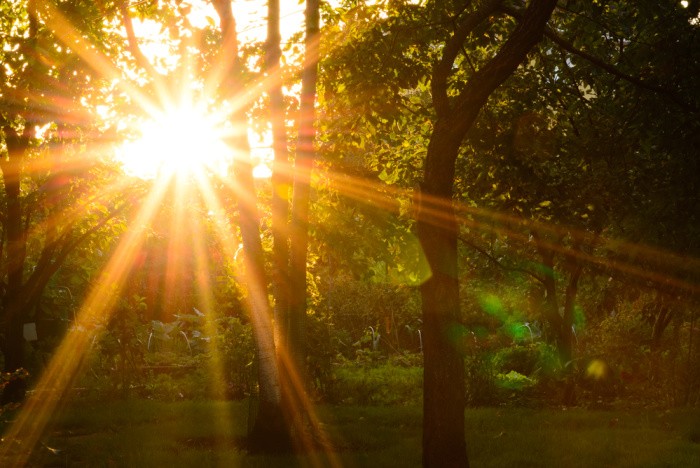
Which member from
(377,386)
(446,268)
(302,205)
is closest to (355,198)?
(302,205)

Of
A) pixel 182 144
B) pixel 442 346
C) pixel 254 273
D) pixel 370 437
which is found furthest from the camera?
pixel 182 144

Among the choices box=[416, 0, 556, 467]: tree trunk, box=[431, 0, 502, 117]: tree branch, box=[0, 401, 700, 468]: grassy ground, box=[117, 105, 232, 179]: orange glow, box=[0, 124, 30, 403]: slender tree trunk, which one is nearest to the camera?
box=[416, 0, 556, 467]: tree trunk

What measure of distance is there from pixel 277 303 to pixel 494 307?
1746 centimetres

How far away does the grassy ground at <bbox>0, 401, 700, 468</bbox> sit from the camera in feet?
30.9

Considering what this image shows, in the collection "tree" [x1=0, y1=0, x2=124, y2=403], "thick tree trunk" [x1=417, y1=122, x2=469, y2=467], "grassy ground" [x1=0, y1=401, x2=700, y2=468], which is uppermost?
"tree" [x1=0, y1=0, x2=124, y2=403]

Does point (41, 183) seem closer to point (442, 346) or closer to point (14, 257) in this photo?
point (14, 257)

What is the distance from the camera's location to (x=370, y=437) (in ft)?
35.7

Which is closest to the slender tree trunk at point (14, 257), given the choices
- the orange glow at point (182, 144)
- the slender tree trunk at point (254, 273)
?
the orange glow at point (182, 144)

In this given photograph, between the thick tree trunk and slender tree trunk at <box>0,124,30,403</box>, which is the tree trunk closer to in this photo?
the thick tree trunk

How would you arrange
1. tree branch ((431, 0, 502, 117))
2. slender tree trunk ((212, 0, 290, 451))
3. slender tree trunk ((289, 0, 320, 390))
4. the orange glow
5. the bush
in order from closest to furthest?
tree branch ((431, 0, 502, 117)) → slender tree trunk ((212, 0, 290, 451)) → slender tree trunk ((289, 0, 320, 390)) → the orange glow → the bush

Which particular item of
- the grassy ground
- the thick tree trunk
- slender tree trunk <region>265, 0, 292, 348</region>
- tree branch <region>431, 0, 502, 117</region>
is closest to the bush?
the grassy ground

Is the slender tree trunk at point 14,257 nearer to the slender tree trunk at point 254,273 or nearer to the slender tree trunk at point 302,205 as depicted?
the slender tree trunk at point 254,273

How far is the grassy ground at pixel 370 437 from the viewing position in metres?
9.41

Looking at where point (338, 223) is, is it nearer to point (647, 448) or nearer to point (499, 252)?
point (647, 448)
